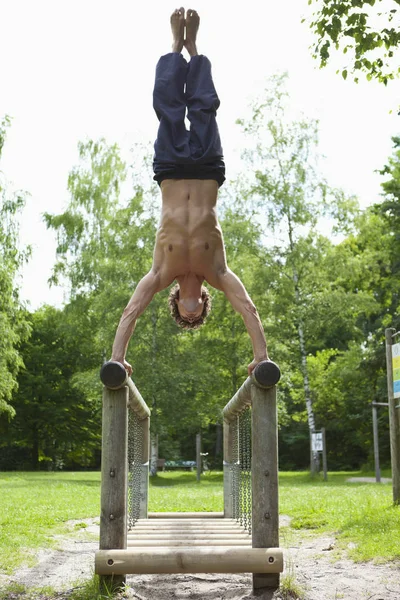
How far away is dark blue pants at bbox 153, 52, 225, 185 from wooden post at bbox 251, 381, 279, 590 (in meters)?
1.53

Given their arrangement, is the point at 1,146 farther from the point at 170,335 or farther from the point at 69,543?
the point at 69,543

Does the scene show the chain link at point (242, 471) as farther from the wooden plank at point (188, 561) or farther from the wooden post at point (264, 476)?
the wooden plank at point (188, 561)

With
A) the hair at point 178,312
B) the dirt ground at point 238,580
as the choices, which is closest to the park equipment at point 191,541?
the dirt ground at point 238,580

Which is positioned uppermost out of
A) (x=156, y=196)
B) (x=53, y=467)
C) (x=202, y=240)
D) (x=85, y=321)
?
(x=156, y=196)

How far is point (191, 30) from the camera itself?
4957mm

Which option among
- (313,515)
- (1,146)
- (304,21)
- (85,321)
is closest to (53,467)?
(85,321)

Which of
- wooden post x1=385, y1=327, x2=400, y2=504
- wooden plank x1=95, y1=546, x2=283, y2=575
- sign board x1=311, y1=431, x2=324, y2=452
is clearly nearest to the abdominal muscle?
wooden plank x1=95, y1=546, x2=283, y2=575

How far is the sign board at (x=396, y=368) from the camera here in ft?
28.4

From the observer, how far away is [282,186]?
23062 millimetres

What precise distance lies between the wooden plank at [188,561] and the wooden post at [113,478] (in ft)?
0.40

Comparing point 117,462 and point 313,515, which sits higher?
point 117,462

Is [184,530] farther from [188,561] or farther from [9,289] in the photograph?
[9,289]

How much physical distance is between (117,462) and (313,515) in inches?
191

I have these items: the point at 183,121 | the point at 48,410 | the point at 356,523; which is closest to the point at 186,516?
the point at 356,523
